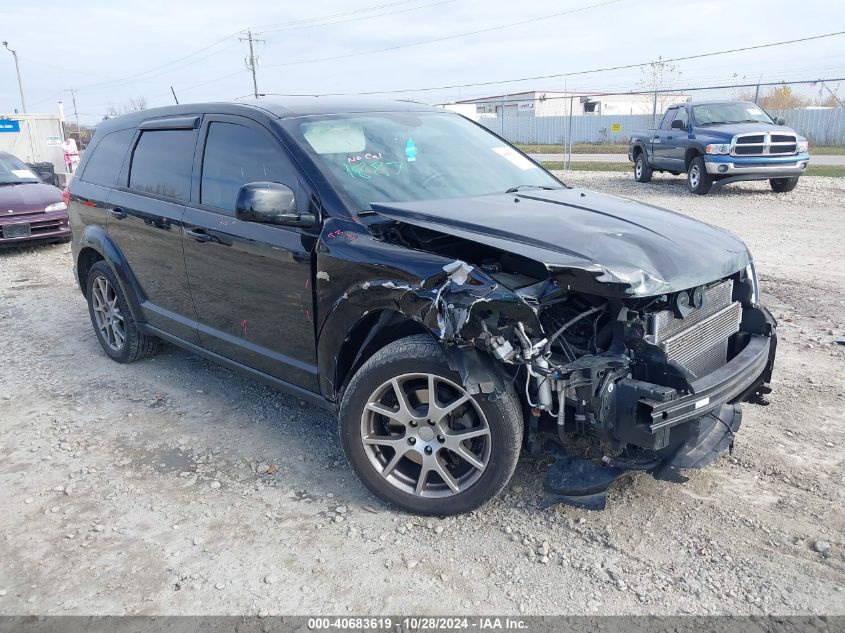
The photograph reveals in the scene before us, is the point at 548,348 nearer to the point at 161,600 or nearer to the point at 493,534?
the point at 493,534

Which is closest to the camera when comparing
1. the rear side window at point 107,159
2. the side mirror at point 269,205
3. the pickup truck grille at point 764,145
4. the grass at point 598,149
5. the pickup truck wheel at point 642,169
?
the side mirror at point 269,205

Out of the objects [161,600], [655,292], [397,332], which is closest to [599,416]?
[655,292]

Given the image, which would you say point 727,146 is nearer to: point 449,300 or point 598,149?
point 449,300

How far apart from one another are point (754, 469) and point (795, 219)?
891 centimetres

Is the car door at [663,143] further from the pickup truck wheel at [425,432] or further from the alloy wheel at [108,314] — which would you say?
the pickup truck wheel at [425,432]

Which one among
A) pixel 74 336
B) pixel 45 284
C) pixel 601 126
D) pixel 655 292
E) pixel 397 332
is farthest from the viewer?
pixel 601 126

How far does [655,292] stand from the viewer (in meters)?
2.83

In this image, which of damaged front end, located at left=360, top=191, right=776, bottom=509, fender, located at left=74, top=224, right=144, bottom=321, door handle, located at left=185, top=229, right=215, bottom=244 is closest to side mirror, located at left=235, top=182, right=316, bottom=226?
damaged front end, located at left=360, top=191, right=776, bottom=509

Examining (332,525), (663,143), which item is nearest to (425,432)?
(332,525)

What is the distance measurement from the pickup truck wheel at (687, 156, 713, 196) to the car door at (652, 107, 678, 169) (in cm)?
116

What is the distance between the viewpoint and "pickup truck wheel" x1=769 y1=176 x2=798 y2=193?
14.7m

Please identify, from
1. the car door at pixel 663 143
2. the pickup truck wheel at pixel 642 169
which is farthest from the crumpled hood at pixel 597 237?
the pickup truck wheel at pixel 642 169

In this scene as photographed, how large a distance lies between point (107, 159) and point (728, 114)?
1370 cm

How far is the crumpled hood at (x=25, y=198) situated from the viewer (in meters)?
10.6
